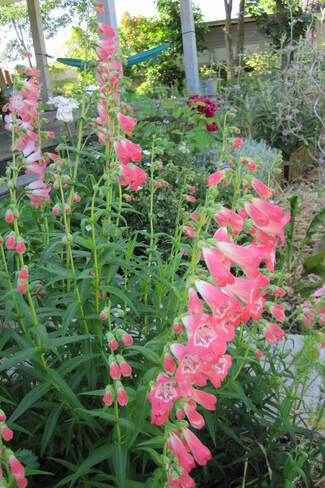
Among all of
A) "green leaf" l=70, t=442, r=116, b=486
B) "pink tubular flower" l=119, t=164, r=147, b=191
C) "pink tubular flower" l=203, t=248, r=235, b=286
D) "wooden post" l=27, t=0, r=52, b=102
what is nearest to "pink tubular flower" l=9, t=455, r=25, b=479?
"green leaf" l=70, t=442, r=116, b=486

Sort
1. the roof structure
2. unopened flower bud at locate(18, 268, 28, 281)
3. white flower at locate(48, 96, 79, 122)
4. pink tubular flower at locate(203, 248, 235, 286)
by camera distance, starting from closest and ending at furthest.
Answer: pink tubular flower at locate(203, 248, 235, 286) → unopened flower bud at locate(18, 268, 28, 281) → white flower at locate(48, 96, 79, 122) → the roof structure

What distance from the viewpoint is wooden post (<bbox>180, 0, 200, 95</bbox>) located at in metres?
8.67

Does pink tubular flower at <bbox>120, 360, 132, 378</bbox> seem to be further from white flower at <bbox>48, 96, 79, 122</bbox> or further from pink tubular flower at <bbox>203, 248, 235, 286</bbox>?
white flower at <bbox>48, 96, 79, 122</bbox>

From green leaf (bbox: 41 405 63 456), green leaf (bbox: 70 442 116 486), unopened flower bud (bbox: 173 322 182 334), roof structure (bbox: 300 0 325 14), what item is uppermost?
roof structure (bbox: 300 0 325 14)

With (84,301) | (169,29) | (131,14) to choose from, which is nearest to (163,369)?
(84,301)

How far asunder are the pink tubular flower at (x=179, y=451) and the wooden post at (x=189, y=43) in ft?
27.1

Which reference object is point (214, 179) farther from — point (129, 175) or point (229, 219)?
point (129, 175)

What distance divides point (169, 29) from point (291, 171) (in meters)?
12.0

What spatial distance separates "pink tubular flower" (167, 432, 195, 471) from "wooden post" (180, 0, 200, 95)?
8.27 meters

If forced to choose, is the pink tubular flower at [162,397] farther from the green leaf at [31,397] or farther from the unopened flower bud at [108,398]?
the green leaf at [31,397]

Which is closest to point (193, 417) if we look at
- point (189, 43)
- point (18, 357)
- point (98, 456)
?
point (98, 456)

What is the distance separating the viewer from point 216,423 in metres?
1.51

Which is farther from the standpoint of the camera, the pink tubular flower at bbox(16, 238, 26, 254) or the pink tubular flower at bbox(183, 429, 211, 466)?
the pink tubular flower at bbox(16, 238, 26, 254)

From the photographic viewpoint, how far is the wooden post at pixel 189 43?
341 inches
